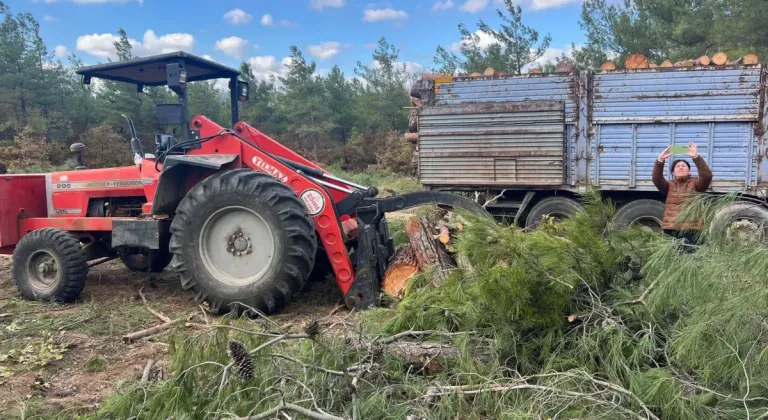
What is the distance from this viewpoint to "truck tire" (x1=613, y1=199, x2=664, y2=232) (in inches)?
297

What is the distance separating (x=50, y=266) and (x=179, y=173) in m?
1.71

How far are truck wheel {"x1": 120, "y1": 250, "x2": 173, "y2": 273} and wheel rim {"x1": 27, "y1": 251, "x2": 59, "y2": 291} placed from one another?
3.38 ft

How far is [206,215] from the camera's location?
199 inches

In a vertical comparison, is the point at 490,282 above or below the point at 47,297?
above

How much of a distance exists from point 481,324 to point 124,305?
3789mm

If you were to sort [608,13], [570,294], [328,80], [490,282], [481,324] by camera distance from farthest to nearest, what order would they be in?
[328,80], [608,13], [481,324], [570,294], [490,282]

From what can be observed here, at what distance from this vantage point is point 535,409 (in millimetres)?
2611

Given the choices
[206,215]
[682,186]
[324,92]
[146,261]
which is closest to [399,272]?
[206,215]

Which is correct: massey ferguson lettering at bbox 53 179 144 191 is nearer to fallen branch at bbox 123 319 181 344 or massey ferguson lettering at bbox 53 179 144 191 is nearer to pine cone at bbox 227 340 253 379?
fallen branch at bbox 123 319 181 344

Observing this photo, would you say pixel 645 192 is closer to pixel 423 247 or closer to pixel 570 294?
pixel 423 247

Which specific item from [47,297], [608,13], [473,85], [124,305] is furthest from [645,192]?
[608,13]

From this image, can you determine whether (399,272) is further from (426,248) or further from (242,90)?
(242,90)

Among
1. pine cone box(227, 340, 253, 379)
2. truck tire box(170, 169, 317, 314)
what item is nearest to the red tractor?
truck tire box(170, 169, 317, 314)

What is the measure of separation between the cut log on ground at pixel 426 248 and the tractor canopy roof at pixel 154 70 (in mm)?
2767
